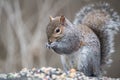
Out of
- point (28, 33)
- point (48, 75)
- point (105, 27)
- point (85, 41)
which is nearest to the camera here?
point (48, 75)

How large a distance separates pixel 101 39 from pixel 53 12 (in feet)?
5.41

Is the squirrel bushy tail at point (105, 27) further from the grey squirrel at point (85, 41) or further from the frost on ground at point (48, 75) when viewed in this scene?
the frost on ground at point (48, 75)

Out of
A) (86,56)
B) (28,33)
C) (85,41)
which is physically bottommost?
(86,56)

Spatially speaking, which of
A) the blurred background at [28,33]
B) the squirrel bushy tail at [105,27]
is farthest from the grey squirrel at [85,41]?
the blurred background at [28,33]

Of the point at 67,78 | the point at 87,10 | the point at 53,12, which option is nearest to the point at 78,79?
the point at 67,78

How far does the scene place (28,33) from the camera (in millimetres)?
5184

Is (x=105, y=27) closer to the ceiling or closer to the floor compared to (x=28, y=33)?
closer to the floor

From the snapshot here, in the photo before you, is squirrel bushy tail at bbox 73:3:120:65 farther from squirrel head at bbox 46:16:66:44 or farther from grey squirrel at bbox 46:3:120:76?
squirrel head at bbox 46:16:66:44

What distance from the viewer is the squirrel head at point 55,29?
329cm

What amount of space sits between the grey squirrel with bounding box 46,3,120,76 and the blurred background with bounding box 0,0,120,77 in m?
1.41

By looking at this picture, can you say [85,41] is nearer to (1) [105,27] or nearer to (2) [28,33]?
(1) [105,27]

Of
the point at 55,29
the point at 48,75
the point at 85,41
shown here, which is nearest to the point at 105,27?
the point at 85,41

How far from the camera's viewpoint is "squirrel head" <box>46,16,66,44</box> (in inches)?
130

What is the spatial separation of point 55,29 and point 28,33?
187 cm
